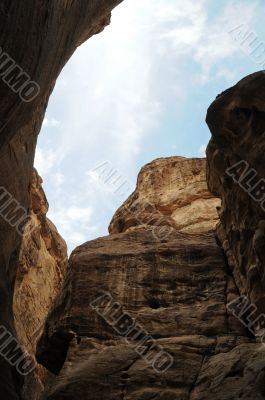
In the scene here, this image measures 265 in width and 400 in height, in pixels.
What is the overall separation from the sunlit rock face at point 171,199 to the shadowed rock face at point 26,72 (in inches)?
332

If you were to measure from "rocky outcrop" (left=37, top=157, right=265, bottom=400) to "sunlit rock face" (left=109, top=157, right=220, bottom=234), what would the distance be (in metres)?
7.26

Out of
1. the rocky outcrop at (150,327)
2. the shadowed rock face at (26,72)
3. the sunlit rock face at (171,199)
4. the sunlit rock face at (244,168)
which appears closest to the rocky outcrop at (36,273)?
the sunlit rock face at (171,199)

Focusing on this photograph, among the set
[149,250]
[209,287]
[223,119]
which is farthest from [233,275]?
[223,119]

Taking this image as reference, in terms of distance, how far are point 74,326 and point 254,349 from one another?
4.69 m

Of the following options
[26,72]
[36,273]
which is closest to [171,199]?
[36,273]

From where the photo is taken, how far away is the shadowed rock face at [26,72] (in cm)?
Answer: 987

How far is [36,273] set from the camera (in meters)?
25.7

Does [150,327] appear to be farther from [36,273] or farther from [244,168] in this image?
[36,273]

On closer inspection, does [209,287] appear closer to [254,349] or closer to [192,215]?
[254,349]

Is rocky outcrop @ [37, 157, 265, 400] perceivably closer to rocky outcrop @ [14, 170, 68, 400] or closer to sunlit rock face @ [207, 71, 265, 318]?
sunlit rock face @ [207, 71, 265, 318]

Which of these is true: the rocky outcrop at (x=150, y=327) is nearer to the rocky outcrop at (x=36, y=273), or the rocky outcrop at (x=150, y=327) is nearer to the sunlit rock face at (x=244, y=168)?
the sunlit rock face at (x=244, y=168)

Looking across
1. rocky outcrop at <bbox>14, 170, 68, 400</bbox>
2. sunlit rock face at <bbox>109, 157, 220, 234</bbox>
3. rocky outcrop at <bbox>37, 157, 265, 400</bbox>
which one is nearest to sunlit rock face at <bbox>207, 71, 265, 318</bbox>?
rocky outcrop at <bbox>37, 157, 265, 400</bbox>

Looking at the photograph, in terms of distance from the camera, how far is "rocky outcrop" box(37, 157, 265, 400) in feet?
39.7

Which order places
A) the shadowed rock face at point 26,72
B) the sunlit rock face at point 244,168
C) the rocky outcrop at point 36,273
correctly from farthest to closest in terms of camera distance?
the rocky outcrop at point 36,273 < the sunlit rock face at point 244,168 < the shadowed rock face at point 26,72
